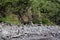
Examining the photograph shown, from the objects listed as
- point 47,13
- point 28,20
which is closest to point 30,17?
point 28,20

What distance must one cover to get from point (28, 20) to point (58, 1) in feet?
15.2

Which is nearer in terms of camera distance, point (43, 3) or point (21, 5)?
point (21, 5)

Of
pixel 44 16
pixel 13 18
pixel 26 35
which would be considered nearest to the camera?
pixel 26 35

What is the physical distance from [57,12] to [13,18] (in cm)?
456

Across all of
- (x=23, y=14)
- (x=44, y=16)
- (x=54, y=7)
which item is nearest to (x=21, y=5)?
(x=23, y=14)

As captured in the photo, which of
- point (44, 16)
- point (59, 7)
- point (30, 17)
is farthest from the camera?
point (59, 7)

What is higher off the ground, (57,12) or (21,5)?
(21,5)

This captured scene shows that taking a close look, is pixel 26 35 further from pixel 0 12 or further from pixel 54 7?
pixel 54 7

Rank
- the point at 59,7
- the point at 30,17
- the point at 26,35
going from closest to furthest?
1. the point at 26,35
2. the point at 30,17
3. the point at 59,7

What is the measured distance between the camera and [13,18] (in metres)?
12.9

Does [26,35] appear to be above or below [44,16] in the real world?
above

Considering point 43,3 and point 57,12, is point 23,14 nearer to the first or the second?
point 43,3

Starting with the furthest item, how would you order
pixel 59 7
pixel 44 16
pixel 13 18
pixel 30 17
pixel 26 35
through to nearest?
pixel 59 7, pixel 44 16, pixel 30 17, pixel 13 18, pixel 26 35

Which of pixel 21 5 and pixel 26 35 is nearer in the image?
pixel 26 35
